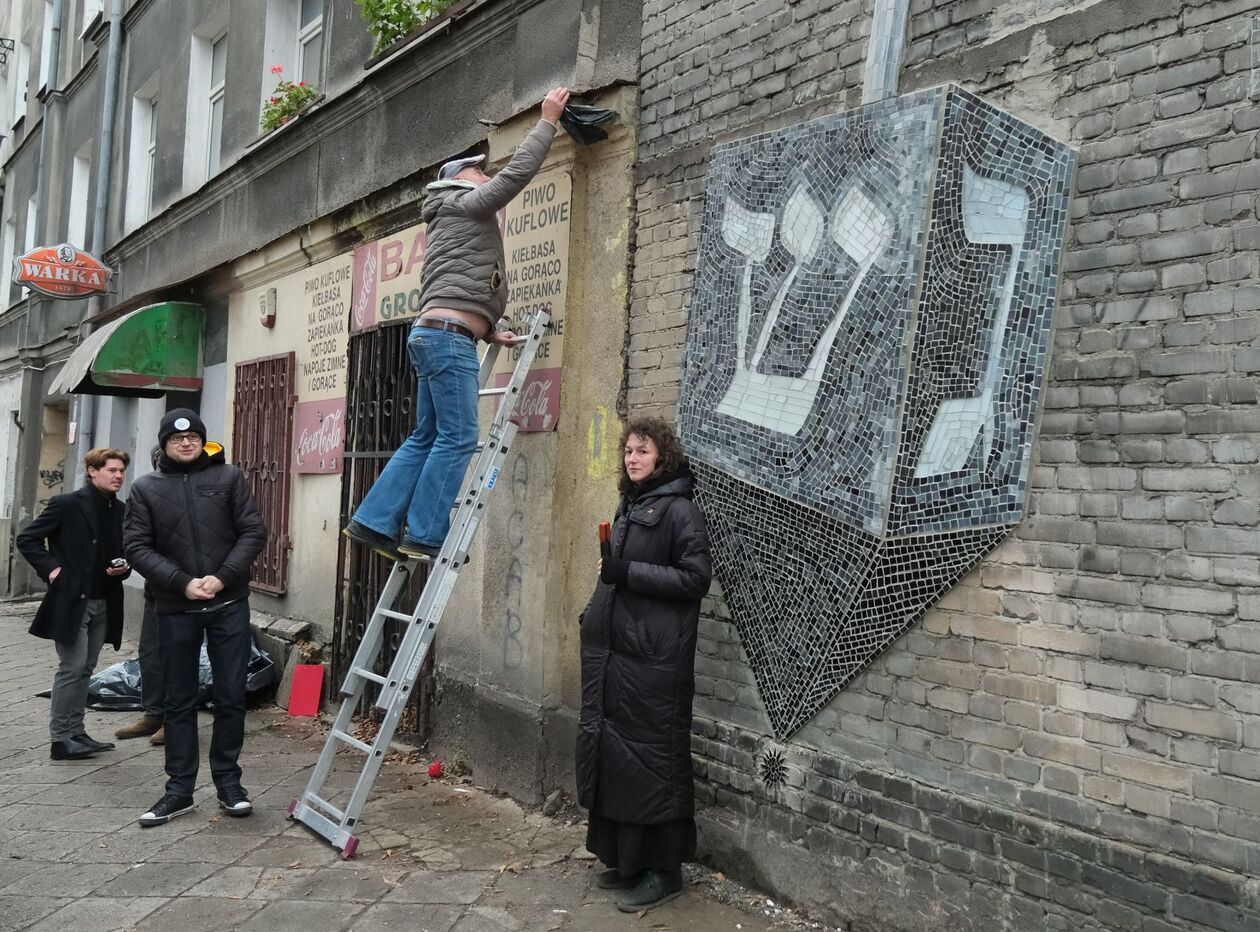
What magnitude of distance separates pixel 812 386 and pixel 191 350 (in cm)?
824

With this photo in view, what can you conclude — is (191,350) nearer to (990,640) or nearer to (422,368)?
(422,368)

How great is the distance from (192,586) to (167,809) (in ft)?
3.58

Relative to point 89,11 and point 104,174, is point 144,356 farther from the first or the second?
point 89,11

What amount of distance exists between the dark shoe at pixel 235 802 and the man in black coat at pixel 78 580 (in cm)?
176

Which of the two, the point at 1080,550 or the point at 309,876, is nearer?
the point at 1080,550

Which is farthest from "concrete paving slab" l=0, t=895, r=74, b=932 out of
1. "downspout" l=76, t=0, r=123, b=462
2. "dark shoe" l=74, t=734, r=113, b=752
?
"downspout" l=76, t=0, r=123, b=462

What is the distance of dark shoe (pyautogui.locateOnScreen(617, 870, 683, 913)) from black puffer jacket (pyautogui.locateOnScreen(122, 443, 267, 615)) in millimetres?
2511

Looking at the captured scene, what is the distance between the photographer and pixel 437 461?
467cm

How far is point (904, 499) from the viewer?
3.51 m

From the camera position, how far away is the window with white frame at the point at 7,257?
1897 cm

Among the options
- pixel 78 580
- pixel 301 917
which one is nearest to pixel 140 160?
pixel 78 580

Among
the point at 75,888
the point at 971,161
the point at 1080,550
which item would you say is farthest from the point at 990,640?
the point at 75,888

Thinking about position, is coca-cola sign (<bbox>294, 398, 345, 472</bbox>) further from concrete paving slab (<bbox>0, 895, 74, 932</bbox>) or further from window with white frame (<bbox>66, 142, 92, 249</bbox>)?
window with white frame (<bbox>66, 142, 92, 249</bbox>)

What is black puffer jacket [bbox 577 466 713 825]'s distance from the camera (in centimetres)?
380
